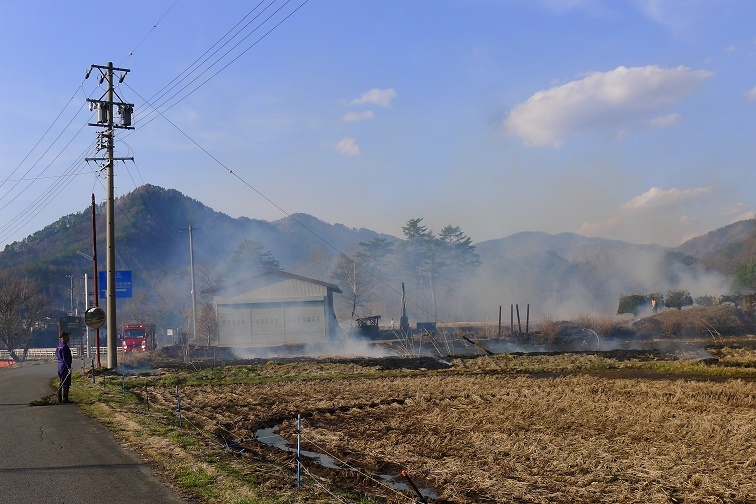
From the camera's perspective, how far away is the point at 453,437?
1362 cm

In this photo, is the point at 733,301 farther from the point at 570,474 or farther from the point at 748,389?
the point at 570,474

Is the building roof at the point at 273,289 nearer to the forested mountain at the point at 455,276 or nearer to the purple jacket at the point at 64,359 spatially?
the forested mountain at the point at 455,276

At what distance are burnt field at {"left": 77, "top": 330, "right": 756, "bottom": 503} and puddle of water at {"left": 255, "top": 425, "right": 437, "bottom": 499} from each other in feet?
0.14

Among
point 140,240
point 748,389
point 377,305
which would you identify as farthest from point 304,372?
point 140,240

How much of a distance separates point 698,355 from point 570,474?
30765 mm

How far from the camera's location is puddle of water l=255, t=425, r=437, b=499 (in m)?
9.95

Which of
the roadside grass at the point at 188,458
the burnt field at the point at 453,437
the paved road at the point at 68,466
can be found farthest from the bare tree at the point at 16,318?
the paved road at the point at 68,466

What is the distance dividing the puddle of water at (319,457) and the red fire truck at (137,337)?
50.0m

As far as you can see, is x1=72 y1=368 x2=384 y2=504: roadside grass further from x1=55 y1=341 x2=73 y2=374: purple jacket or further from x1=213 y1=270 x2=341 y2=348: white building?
x1=213 y1=270 x2=341 y2=348: white building

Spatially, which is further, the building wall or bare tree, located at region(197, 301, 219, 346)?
bare tree, located at region(197, 301, 219, 346)

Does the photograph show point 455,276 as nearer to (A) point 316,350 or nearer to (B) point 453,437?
(A) point 316,350

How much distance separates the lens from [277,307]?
197ft

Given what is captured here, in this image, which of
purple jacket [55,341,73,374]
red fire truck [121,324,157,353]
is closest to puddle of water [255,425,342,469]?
purple jacket [55,341,73,374]

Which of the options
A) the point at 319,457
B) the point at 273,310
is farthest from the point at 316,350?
the point at 319,457
